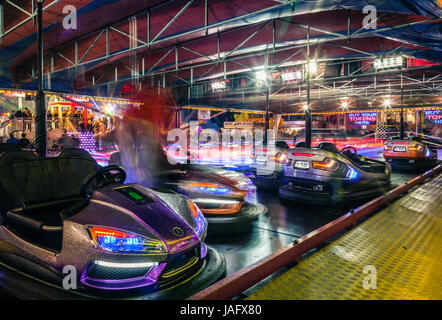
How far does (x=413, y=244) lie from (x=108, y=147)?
12401 millimetres

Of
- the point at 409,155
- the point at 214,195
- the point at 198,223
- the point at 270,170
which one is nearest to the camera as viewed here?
the point at 198,223

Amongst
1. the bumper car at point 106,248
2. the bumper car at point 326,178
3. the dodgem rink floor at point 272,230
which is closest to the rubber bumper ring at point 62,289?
the bumper car at point 106,248

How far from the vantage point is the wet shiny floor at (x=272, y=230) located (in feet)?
9.15

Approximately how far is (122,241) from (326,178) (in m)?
3.50

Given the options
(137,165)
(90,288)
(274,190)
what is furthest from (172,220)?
(274,190)

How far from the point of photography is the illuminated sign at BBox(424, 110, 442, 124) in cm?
2489

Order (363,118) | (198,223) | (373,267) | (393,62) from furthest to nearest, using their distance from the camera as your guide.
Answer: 1. (363,118)
2. (393,62)
3. (373,267)
4. (198,223)

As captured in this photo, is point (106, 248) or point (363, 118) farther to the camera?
point (363, 118)

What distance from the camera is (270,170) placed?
5.90 metres

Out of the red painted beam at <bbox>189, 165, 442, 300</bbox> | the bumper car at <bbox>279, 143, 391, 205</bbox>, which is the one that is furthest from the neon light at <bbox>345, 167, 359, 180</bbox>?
the red painted beam at <bbox>189, 165, 442, 300</bbox>

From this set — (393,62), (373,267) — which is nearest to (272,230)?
(373,267)

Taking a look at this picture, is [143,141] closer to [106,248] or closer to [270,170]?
[106,248]

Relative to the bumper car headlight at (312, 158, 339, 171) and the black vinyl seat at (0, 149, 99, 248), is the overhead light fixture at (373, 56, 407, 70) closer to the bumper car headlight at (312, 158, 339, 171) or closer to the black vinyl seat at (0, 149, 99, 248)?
the bumper car headlight at (312, 158, 339, 171)
